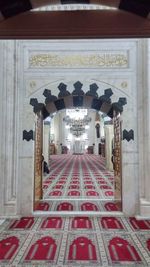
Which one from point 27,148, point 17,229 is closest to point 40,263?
point 17,229

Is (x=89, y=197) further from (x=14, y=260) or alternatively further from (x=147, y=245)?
(x=14, y=260)

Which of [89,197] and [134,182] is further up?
[134,182]

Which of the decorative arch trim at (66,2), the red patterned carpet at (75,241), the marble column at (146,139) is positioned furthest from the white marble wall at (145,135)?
the decorative arch trim at (66,2)

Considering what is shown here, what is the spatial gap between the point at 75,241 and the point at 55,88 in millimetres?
2247

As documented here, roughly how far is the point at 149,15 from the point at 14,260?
7.75 ft

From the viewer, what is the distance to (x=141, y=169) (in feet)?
13.6

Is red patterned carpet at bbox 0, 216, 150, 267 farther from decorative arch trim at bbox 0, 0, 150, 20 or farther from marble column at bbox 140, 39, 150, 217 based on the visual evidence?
decorative arch trim at bbox 0, 0, 150, 20

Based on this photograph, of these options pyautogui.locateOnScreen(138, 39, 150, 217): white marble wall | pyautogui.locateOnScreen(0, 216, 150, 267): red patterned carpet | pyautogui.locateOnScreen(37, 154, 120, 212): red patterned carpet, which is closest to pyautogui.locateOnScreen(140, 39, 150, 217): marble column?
pyautogui.locateOnScreen(138, 39, 150, 217): white marble wall

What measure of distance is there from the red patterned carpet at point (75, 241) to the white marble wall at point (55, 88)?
1.39 feet

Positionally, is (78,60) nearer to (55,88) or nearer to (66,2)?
(55,88)

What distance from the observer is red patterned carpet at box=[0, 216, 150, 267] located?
8.60ft

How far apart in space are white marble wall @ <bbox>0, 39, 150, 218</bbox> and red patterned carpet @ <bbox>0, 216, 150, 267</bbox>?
42 centimetres

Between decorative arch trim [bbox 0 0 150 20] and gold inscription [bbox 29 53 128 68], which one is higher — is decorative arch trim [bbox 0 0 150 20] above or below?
below

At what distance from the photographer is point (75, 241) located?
123 inches
